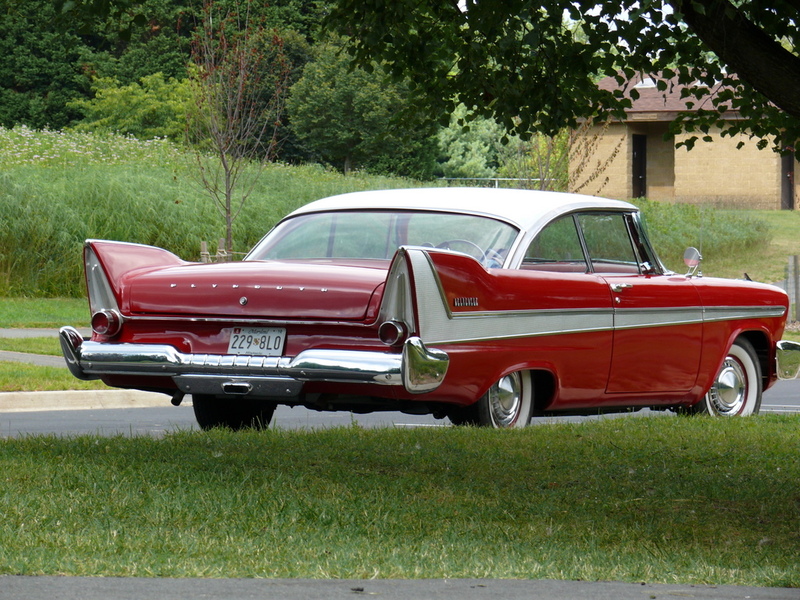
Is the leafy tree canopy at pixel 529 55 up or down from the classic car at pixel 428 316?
up

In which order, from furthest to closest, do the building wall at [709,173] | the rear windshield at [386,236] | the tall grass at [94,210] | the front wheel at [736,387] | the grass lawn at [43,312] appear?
the building wall at [709,173] → the tall grass at [94,210] → the grass lawn at [43,312] → the front wheel at [736,387] → the rear windshield at [386,236]

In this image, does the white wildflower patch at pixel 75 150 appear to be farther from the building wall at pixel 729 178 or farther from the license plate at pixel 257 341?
the license plate at pixel 257 341

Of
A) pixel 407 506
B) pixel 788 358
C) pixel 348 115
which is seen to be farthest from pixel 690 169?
pixel 407 506

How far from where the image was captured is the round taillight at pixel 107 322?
298 inches

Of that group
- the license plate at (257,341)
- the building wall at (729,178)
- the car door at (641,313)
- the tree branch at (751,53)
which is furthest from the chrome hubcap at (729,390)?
the building wall at (729,178)

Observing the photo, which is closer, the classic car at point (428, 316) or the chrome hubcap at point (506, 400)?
the classic car at point (428, 316)

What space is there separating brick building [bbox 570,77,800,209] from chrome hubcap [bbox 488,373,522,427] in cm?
3584

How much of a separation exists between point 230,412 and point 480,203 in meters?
2.35

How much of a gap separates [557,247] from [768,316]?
2468 millimetres

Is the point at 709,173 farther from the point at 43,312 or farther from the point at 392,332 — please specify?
the point at 392,332

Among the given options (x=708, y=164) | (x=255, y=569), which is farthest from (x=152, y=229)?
(x=708, y=164)

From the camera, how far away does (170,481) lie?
6441mm

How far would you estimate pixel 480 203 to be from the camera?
848cm

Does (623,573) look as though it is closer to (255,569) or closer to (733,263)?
(255,569)
